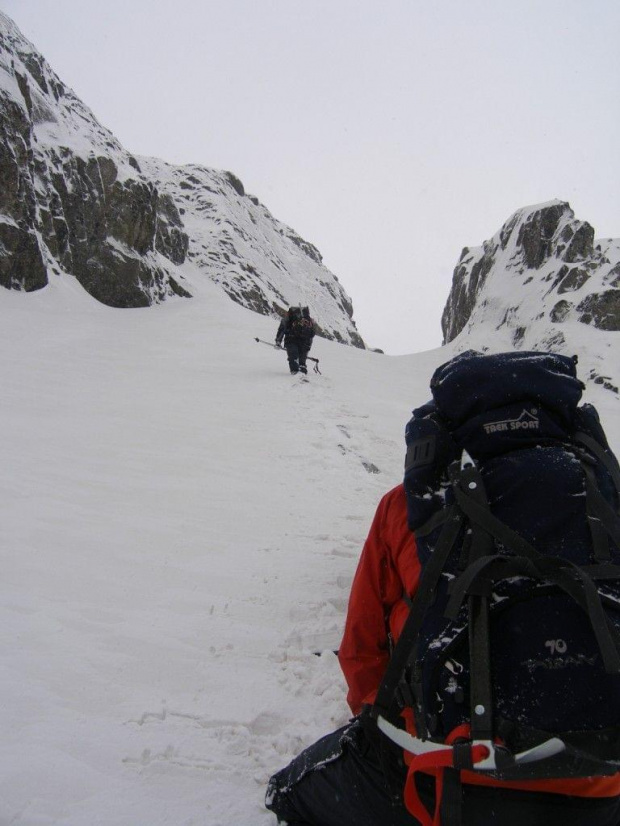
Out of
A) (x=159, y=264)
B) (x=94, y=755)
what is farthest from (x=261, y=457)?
(x=159, y=264)

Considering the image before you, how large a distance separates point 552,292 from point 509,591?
36.3m

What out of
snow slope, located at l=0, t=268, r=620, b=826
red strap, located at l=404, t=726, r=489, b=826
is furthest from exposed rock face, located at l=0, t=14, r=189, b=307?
red strap, located at l=404, t=726, r=489, b=826

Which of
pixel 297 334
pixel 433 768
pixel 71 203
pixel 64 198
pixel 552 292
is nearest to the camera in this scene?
pixel 433 768

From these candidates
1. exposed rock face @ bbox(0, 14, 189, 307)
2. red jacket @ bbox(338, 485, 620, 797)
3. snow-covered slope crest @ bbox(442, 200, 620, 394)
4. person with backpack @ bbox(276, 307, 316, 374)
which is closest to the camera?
red jacket @ bbox(338, 485, 620, 797)

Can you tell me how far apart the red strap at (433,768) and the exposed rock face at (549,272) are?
32.2 m

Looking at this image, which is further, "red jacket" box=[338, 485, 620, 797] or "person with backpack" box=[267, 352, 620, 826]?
"red jacket" box=[338, 485, 620, 797]

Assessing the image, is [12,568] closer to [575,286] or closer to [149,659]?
[149,659]

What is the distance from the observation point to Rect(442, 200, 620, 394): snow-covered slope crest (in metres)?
28.0

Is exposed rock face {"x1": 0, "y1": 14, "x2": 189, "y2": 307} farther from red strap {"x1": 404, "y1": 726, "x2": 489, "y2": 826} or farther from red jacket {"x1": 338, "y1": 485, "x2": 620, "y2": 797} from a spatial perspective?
red strap {"x1": 404, "y1": 726, "x2": 489, "y2": 826}

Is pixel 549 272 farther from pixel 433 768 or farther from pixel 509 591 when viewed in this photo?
pixel 433 768

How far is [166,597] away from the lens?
129 inches

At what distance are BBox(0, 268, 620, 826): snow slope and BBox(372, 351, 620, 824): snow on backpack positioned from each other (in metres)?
1.09

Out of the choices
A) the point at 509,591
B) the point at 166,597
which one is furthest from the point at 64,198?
the point at 509,591

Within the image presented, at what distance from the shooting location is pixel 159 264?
96.8 feet
